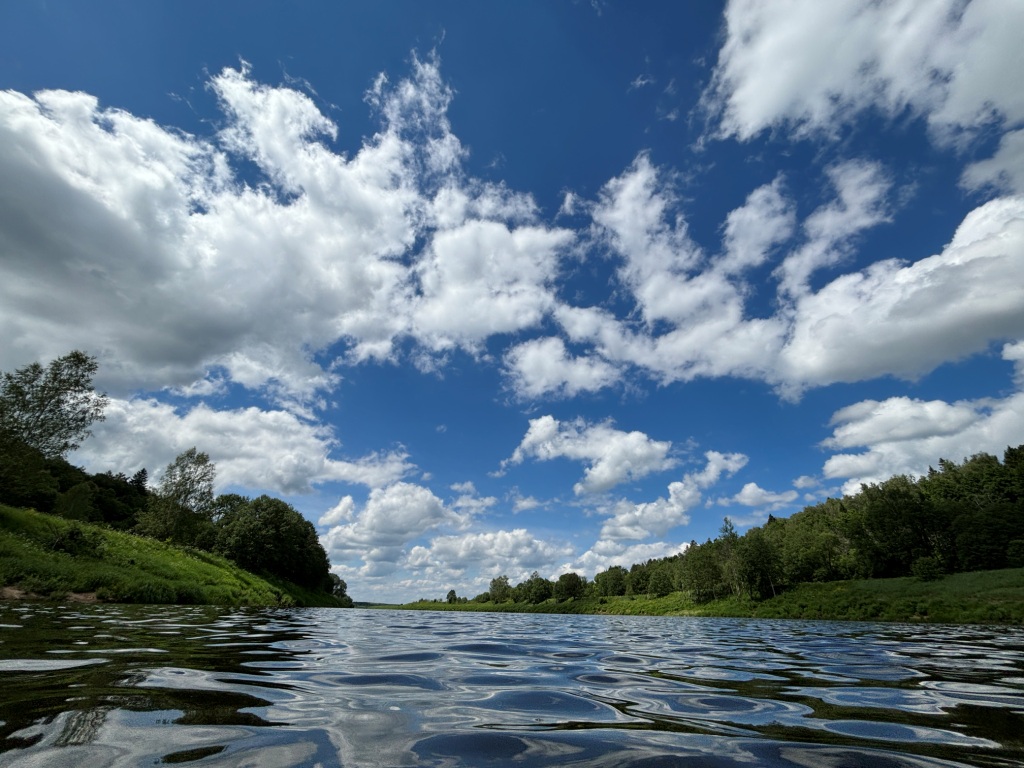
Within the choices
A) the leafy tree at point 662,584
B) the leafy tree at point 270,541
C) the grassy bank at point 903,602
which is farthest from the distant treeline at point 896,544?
the leafy tree at point 270,541

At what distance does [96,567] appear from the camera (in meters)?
26.7

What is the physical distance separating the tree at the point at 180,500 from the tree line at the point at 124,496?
0.38ft

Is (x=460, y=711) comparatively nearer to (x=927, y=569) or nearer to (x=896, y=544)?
(x=927, y=569)

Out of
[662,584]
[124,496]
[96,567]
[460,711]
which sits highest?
[124,496]

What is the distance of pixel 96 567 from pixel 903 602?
89162 millimetres

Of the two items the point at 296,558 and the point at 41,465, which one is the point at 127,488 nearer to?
the point at 296,558

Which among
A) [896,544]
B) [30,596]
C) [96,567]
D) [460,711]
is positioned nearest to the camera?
[460,711]

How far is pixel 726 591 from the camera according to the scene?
114 meters

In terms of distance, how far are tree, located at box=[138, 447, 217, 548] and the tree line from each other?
0.12 meters

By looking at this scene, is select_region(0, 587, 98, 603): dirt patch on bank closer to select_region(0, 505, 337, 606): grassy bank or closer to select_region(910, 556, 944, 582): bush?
select_region(0, 505, 337, 606): grassy bank

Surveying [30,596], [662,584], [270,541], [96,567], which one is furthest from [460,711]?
→ [662,584]

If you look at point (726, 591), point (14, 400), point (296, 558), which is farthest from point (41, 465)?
point (726, 591)

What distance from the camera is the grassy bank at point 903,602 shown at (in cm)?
5734

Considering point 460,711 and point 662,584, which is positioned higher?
point 662,584
